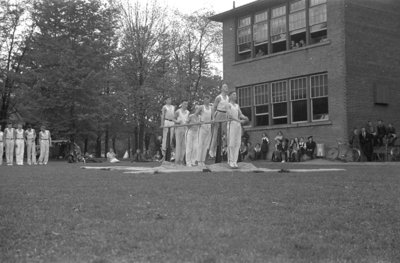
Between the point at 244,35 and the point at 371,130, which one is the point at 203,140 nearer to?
the point at 371,130

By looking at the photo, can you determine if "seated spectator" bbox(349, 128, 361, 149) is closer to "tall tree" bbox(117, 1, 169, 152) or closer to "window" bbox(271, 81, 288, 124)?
"window" bbox(271, 81, 288, 124)

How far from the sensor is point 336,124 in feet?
100

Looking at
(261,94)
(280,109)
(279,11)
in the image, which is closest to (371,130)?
(280,109)

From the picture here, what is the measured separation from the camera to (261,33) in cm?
3566

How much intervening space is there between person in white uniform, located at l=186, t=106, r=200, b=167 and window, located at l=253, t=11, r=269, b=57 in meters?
15.4

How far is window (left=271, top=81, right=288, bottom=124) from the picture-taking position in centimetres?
3384

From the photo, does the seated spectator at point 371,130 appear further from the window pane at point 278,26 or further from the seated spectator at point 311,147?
the window pane at point 278,26

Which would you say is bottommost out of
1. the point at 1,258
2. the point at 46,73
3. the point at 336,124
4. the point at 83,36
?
the point at 1,258

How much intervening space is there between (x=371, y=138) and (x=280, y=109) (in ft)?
21.1

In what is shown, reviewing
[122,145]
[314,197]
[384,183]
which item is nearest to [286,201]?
[314,197]

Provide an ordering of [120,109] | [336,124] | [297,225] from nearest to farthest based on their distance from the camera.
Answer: [297,225]
[336,124]
[120,109]

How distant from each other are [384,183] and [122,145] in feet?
294

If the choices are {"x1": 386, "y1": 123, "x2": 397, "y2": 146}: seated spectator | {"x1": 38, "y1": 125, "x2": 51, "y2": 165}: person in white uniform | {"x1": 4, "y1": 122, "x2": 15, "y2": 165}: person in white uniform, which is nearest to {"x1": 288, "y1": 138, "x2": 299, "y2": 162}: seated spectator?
{"x1": 386, "y1": 123, "x2": 397, "y2": 146}: seated spectator

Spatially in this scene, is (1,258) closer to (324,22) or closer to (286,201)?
(286,201)
